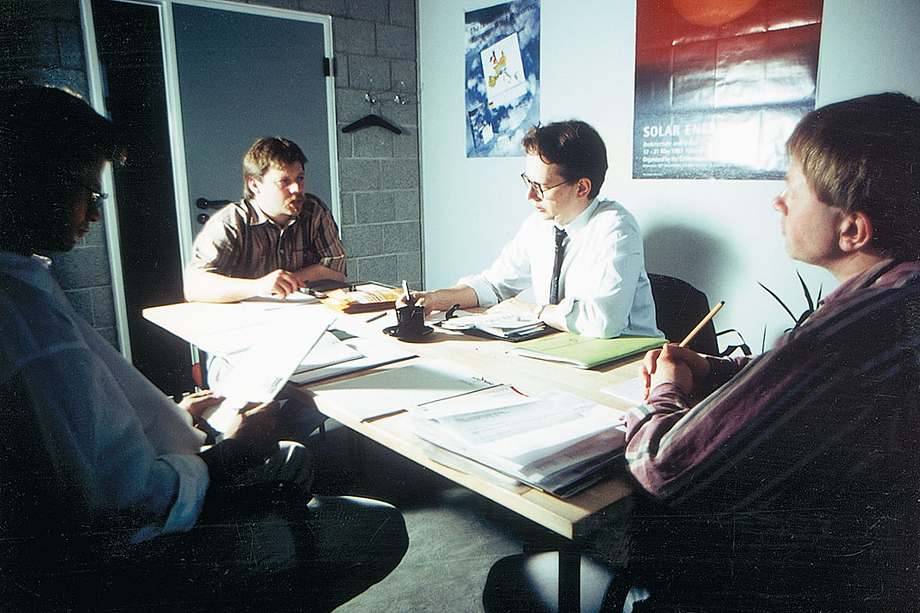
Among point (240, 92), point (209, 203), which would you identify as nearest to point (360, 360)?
point (209, 203)

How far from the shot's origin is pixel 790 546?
2.92 ft

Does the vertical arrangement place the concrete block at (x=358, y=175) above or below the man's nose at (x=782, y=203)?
above

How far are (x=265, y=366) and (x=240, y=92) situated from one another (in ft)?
8.28

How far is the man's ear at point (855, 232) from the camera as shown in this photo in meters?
0.88

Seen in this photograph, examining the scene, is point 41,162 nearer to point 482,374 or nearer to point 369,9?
point 482,374

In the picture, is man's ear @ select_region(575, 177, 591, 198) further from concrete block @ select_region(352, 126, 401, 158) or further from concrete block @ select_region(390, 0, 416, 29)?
concrete block @ select_region(390, 0, 416, 29)

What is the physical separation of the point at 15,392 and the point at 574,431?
79 centimetres

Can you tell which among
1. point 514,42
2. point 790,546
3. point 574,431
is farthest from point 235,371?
point 514,42

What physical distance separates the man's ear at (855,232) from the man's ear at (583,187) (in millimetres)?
1240

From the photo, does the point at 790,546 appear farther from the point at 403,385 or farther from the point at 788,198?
the point at 403,385

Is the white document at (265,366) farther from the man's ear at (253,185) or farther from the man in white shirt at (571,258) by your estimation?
the man's ear at (253,185)

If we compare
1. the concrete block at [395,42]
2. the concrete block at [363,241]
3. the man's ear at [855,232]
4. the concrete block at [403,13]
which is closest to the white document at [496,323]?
the man's ear at [855,232]

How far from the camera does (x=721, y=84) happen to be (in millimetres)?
2498

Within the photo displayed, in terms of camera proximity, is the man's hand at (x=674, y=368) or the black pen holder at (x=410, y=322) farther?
the black pen holder at (x=410, y=322)
